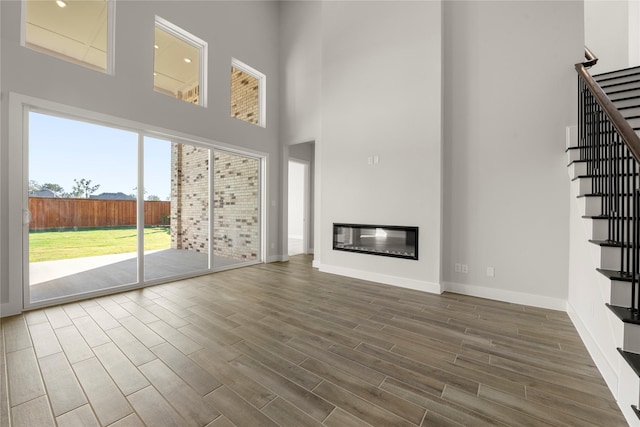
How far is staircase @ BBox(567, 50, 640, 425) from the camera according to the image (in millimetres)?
1386

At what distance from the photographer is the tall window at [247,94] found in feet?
16.6

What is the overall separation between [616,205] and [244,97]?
18.4 feet

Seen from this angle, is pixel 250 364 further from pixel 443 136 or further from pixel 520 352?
pixel 443 136

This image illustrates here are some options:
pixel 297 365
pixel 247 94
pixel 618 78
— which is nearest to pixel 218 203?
pixel 247 94

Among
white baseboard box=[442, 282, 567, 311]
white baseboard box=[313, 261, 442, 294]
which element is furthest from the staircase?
white baseboard box=[313, 261, 442, 294]

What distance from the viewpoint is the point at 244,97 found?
17.4 feet

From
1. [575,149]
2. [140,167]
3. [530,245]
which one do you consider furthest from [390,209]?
[140,167]

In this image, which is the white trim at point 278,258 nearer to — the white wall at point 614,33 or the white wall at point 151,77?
the white wall at point 151,77

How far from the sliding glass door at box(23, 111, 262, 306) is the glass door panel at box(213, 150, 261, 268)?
21mm

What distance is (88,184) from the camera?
3.33 meters

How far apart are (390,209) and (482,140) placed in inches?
60.4

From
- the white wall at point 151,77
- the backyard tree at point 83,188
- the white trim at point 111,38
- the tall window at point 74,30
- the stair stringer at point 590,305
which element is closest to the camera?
the stair stringer at point 590,305

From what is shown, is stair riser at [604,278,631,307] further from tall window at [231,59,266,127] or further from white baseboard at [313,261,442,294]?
tall window at [231,59,266,127]

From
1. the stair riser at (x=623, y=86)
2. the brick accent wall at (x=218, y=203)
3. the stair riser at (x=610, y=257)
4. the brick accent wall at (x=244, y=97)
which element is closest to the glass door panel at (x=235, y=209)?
the brick accent wall at (x=218, y=203)
